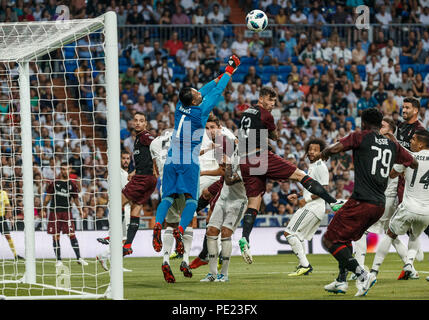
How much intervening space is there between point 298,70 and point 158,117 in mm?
4870

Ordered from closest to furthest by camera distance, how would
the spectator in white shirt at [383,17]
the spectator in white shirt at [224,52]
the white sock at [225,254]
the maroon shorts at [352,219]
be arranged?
the maroon shorts at [352,219], the white sock at [225,254], the spectator in white shirt at [224,52], the spectator in white shirt at [383,17]

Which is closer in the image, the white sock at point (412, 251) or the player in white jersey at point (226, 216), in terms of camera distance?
the player in white jersey at point (226, 216)

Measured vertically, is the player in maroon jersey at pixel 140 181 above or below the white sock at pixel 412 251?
above

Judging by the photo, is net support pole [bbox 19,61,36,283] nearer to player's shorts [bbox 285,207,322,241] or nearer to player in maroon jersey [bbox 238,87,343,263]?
player in maroon jersey [bbox 238,87,343,263]

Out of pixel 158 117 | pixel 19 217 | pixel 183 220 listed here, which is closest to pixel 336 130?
pixel 158 117

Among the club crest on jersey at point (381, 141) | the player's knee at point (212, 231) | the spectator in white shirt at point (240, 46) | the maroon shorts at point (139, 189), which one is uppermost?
the spectator in white shirt at point (240, 46)

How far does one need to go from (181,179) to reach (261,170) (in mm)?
1215

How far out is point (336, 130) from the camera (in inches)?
869

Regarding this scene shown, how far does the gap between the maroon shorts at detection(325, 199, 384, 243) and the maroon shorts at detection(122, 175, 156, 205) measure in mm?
5126

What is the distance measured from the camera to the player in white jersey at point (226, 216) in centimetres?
1098

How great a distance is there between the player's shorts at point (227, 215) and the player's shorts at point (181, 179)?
929 mm

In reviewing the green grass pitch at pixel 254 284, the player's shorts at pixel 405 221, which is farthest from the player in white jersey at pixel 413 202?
the green grass pitch at pixel 254 284

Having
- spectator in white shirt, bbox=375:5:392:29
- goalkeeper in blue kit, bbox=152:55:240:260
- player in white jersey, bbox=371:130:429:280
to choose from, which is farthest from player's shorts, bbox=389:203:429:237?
spectator in white shirt, bbox=375:5:392:29

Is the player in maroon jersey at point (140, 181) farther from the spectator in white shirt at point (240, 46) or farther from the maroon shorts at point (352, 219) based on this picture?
the spectator in white shirt at point (240, 46)
